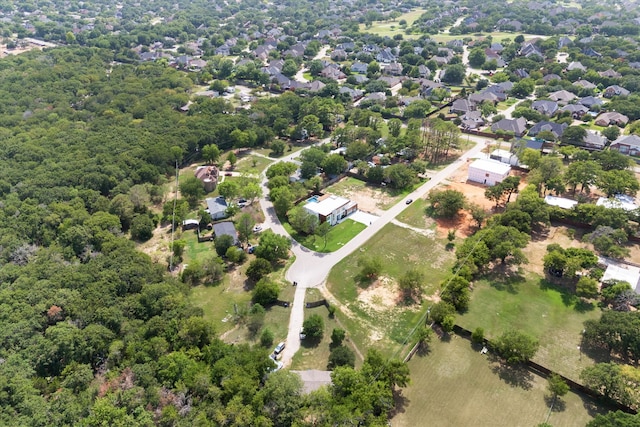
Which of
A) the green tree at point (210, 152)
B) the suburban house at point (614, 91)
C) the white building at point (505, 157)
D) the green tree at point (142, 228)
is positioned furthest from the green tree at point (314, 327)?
the suburban house at point (614, 91)

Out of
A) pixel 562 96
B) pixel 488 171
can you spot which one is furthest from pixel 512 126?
pixel 562 96

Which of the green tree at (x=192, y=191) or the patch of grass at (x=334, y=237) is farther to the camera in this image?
the green tree at (x=192, y=191)

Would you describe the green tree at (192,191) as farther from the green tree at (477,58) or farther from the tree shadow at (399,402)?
the green tree at (477,58)

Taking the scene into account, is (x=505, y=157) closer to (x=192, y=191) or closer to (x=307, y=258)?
(x=307, y=258)

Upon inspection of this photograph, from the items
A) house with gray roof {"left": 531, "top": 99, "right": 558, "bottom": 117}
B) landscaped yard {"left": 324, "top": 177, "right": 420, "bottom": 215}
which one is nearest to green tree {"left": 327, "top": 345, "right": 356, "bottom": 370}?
landscaped yard {"left": 324, "top": 177, "right": 420, "bottom": 215}

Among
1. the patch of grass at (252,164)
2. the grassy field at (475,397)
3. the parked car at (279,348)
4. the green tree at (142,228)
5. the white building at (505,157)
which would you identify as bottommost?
the patch of grass at (252,164)

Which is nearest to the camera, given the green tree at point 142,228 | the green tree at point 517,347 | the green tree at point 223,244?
the green tree at point 517,347

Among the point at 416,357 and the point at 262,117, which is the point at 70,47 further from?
the point at 416,357
